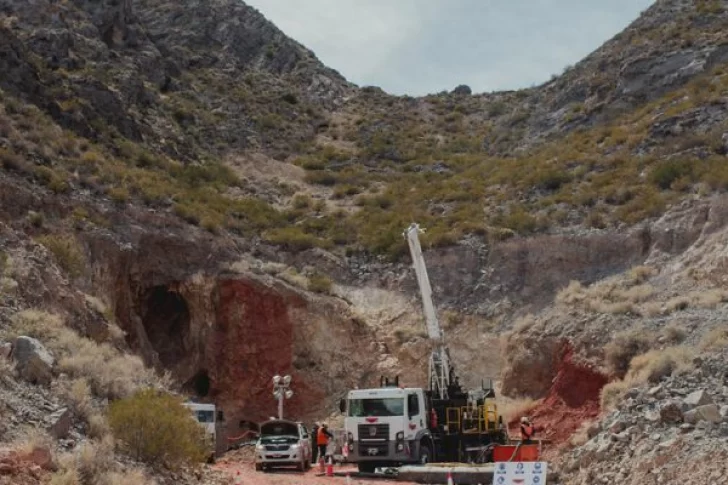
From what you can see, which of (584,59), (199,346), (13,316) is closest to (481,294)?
(199,346)

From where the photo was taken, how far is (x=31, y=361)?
17453 millimetres

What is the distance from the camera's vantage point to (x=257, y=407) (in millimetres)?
36062

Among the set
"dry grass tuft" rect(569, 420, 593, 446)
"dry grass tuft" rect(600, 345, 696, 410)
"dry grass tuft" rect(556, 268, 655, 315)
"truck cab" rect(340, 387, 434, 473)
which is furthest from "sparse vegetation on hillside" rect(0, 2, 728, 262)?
"truck cab" rect(340, 387, 434, 473)

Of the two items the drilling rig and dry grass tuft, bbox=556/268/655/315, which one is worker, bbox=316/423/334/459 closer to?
the drilling rig

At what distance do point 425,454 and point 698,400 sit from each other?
29.6 ft

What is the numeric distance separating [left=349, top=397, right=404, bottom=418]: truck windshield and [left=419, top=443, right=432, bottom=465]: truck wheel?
128cm

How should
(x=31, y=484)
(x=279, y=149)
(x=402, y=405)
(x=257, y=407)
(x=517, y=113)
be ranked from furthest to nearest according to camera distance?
1. (x=517, y=113)
2. (x=279, y=149)
3. (x=257, y=407)
4. (x=402, y=405)
5. (x=31, y=484)

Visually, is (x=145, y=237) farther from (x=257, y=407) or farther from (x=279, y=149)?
(x=279, y=149)

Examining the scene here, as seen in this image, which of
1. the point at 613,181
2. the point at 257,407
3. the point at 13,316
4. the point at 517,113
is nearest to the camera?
the point at 13,316

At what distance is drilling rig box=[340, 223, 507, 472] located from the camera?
2520cm

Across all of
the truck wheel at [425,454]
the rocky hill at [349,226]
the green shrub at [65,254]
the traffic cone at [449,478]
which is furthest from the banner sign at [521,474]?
the green shrub at [65,254]

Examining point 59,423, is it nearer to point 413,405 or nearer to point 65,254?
point 413,405

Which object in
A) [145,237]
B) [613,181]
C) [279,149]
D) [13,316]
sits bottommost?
[13,316]

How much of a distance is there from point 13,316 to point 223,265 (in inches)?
703
